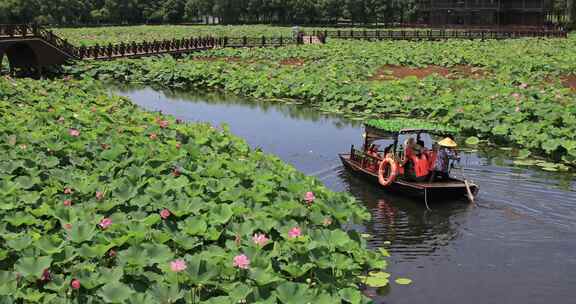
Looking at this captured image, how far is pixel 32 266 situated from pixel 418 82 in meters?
20.1

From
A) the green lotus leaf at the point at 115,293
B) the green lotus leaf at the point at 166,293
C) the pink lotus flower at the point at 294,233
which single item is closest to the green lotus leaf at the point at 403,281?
the pink lotus flower at the point at 294,233

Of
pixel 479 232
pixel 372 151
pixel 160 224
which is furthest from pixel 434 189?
pixel 160 224

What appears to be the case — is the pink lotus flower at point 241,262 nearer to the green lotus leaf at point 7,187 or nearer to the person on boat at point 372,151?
the green lotus leaf at point 7,187

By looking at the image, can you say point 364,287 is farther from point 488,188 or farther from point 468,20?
point 468,20

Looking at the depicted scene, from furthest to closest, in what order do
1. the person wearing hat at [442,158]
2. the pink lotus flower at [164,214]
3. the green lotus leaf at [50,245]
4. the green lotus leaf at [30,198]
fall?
the person wearing hat at [442,158] → the green lotus leaf at [30,198] → the pink lotus flower at [164,214] → the green lotus leaf at [50,245]

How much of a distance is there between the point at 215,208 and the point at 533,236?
5218mm

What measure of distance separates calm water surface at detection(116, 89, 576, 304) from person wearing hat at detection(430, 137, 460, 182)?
736mm

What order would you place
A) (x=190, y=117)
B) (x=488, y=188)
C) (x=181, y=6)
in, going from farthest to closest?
(x=181, y=6), (x=190, y=117), (x=488, y=188)

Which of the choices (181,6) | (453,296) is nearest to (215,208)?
(453,296)

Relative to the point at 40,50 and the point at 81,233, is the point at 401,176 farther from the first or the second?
the point at 40,50

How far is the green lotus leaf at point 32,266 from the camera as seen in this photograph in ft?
18.3

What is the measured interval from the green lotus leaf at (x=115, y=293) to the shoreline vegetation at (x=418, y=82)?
36.0 feet

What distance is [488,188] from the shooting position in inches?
500

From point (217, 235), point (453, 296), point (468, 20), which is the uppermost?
point (468, 20)
